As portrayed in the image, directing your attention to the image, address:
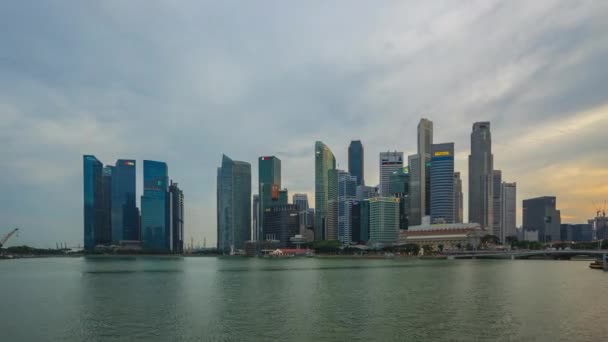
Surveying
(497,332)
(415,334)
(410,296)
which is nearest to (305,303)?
(410,296)

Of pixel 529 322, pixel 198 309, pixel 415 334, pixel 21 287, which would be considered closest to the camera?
pixel 415 334

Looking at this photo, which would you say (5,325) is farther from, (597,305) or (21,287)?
(597,305)

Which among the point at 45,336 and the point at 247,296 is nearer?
the point at 45,336

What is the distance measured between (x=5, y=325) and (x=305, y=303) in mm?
37505

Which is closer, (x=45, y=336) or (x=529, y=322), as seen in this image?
(x=45, y=336)

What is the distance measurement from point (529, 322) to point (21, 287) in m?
95.6

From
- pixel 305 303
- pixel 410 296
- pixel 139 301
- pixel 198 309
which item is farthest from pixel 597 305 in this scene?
pixel 139 301

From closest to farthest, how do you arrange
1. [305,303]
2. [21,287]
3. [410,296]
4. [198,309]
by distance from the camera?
[198,309] → [305,303] → [410,296] → [21,287]

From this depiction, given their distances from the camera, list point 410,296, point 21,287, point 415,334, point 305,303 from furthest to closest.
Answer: point 21,287 < point 410,296 < point 305,303 < point 415,334

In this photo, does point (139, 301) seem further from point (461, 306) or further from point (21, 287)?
point (461, 306)

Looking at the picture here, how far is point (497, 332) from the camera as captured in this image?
45.2 metres

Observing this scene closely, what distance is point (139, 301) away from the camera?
69.4 meters

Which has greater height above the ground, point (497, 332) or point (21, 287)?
point (497, 332)

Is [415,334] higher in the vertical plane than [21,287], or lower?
higher
